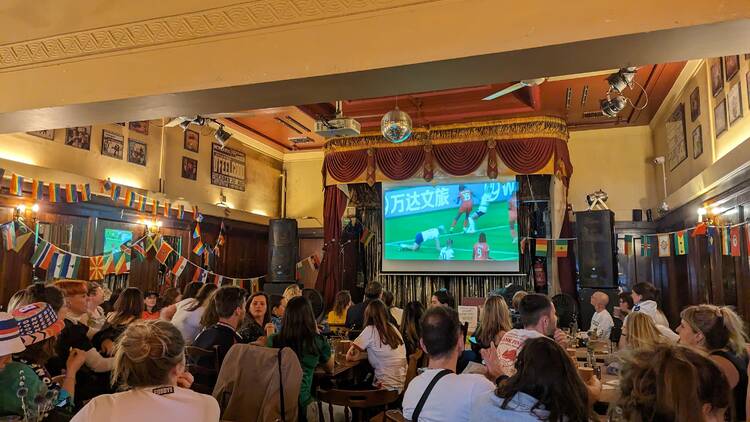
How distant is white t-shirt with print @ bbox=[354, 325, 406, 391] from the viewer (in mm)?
3945

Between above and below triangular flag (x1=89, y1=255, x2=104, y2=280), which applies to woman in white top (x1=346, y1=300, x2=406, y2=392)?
below

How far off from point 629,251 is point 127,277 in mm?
8313

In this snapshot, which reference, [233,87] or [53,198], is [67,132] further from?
[233,87]

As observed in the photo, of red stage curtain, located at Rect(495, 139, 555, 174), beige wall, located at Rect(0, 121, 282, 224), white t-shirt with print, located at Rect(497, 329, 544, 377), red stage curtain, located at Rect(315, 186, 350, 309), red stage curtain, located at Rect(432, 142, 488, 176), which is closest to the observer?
white t-shirt with print, located at Rect(497, 329, 544, 377)

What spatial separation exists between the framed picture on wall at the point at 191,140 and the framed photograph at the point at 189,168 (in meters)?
0.23

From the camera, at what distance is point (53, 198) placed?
614 cm

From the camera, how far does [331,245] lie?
9.65m

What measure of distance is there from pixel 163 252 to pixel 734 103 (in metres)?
8.04

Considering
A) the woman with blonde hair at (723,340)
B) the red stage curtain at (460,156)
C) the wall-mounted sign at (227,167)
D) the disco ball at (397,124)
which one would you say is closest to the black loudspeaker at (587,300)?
the red stage curtain at (460,156)

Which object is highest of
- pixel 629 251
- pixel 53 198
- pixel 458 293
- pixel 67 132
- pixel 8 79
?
pixel 67 132

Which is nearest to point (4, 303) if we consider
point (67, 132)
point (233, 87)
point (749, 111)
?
point (67, 132)

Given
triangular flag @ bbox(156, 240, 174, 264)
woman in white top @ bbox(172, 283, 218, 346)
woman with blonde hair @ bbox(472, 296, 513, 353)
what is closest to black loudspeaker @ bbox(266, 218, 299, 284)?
triangular flag @ bbox(156, 240, 174, 264)

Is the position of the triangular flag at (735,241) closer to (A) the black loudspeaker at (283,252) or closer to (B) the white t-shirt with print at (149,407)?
(B) the white t-shirt with print at (149,407)

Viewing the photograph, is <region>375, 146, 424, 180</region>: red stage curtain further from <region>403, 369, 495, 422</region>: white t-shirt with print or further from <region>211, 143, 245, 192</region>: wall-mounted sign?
<region>403, 369, 495, 422</region>: white t-shirt with print
